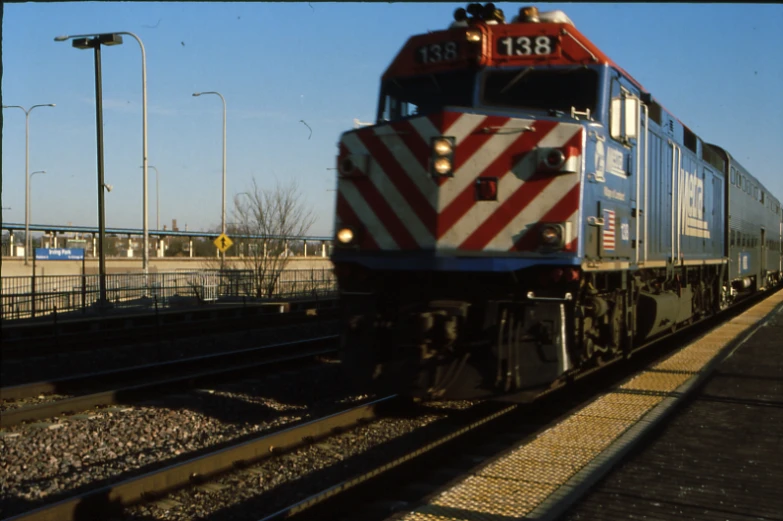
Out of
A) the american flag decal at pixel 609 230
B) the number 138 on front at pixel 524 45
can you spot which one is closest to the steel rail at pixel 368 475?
the american flag decal at pixel 609 230

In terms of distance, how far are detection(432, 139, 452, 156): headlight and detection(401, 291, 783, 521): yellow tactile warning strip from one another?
271cm

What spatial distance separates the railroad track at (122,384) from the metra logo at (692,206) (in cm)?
618

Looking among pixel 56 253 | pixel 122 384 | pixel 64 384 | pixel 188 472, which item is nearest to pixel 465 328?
pixel 188 472

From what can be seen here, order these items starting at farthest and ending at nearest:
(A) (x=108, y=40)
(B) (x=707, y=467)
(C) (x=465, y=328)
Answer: (A) (x=108, y=40), (C) (x=465, y=328), (B) (x=707, y=467)

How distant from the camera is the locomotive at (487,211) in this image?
722 centimetres

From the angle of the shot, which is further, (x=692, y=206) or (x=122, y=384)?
(x=692, y=206)

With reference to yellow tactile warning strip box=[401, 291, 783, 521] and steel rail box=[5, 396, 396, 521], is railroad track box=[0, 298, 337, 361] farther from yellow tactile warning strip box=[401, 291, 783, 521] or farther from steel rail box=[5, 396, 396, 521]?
yellow tactile warning strip box=[401, 291, 783, 521]

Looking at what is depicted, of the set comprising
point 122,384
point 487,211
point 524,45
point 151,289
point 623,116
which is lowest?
point 122,384

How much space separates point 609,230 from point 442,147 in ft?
6.83

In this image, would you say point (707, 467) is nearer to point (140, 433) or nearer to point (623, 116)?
point (623, 116)

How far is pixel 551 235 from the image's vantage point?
23.3 ft

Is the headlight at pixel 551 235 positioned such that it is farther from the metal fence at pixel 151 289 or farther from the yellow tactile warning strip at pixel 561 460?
the metal fence at pixel 151 289

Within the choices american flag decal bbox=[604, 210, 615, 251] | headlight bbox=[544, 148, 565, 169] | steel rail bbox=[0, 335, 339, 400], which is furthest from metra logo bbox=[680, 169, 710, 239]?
steel rail bbox=[0, 335, 339, 400]

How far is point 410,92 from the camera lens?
841cm
